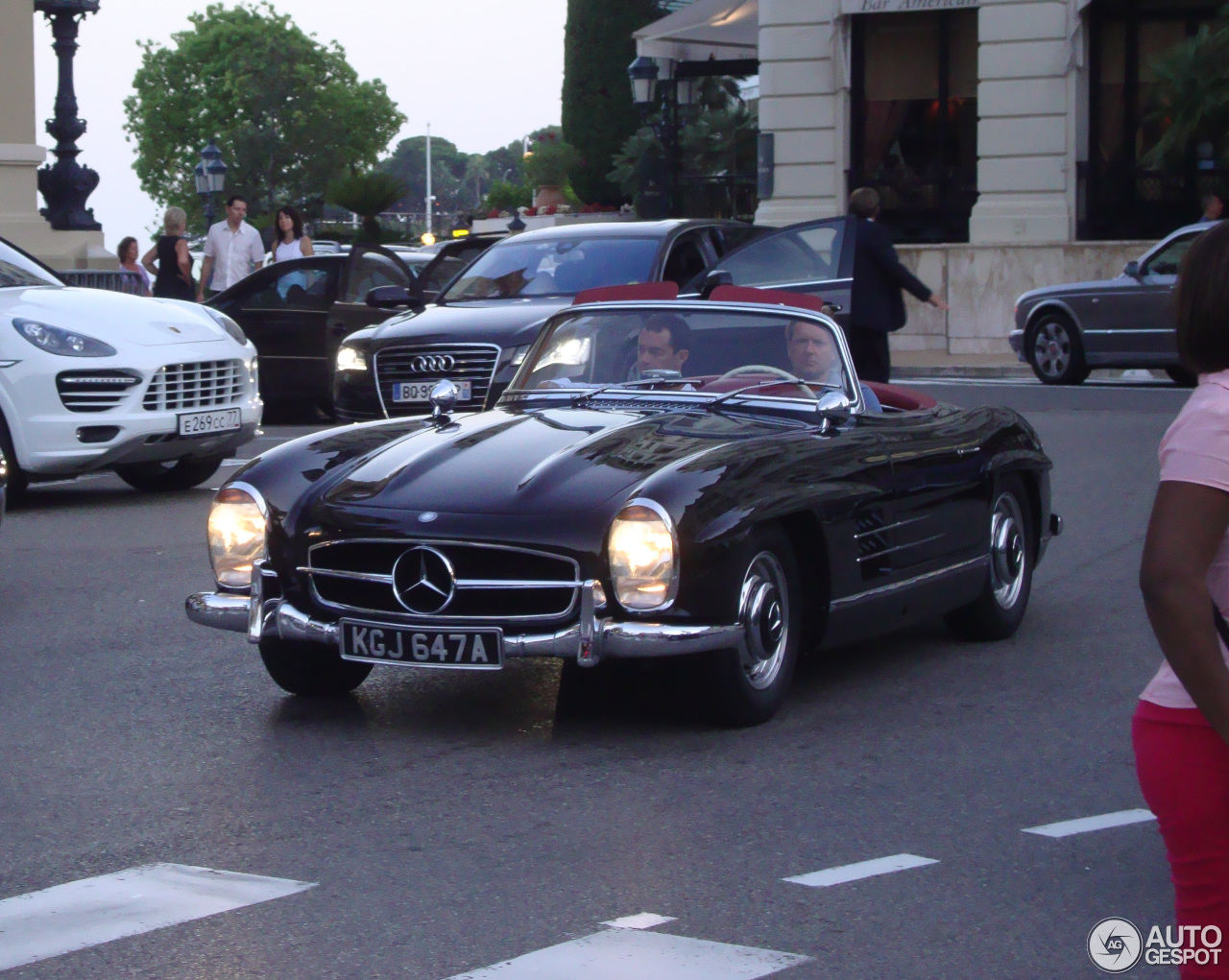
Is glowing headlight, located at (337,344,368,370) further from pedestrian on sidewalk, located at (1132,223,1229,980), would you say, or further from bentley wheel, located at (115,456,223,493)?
pedestrian on sidewalk, located at (1132,223,1229,980)

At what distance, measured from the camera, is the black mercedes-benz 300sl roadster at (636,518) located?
5766 mm

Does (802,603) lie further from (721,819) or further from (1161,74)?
(1161,74)

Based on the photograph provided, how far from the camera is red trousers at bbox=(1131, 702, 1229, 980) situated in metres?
2.78

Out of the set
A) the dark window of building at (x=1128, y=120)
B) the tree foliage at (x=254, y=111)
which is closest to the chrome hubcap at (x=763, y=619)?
the dark window of building at (x=1128, y=120)

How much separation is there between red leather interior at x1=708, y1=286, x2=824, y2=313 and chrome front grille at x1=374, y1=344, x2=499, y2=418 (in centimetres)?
423

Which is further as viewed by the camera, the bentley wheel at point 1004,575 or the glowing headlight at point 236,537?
the bentley wheel at point 1004,575

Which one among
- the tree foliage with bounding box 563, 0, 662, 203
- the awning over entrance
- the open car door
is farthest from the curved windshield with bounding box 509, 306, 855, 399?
the tree foliage with bounding box 563, 0, 662, 203

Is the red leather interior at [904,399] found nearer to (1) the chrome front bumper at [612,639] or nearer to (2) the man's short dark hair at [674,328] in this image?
(2) the man's short dark hair at [674,328]

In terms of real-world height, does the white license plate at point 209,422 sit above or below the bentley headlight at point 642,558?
below

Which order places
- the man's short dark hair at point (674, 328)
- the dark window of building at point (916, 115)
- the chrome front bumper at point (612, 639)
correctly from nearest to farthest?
the chrome front bumper at point (612, 639) → the man's short dark hair at point (674, 328) → the dark window of building at point (916, 115)

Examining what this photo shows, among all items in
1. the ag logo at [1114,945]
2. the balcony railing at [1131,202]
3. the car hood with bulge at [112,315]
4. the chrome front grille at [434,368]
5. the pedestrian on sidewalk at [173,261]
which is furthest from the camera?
the balcony railing at [1131,202]

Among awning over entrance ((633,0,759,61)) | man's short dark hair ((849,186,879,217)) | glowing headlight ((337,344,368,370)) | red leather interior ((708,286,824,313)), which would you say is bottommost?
glowing headlight ((337,344,368,370))

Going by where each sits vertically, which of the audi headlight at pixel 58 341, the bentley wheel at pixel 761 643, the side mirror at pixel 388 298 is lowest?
the bentley wheel at pixel 761 643

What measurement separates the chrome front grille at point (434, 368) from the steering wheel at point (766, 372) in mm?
5077
